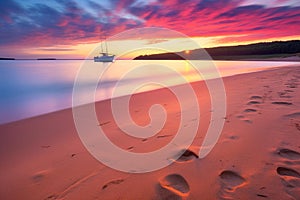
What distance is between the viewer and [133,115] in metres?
4.88

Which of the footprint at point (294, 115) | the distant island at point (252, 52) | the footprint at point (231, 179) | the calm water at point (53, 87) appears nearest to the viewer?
the footprint at point (231, 179)

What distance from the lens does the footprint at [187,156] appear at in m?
2.56

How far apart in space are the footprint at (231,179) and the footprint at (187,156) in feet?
1.63

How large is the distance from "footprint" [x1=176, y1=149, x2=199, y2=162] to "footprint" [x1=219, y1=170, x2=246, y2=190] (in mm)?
497

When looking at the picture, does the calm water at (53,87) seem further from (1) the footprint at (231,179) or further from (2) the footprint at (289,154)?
(2) the footprint at (289,154)

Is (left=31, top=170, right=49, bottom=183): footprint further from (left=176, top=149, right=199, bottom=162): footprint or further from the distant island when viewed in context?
the distant island

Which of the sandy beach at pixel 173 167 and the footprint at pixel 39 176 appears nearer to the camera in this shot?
the sandy beach at pixel 173 167

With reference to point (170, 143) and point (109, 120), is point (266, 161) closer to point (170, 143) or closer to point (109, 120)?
point (170, 143)

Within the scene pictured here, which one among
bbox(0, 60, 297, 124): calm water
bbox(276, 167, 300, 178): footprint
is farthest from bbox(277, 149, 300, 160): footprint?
bbox(0, 60, 297, 124): calm water

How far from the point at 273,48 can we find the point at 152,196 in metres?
79.2

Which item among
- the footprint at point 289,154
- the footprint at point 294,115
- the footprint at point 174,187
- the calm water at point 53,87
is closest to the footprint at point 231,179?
the footprint at point 174,187

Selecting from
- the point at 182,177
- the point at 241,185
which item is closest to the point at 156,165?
the point at 182,177

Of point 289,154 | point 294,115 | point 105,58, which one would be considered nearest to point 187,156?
point 289,154

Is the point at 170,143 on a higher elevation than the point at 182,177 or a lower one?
higher
